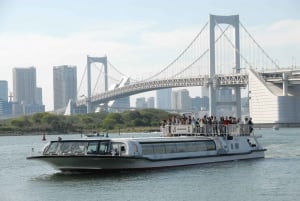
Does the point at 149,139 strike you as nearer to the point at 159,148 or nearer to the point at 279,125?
the point at 159,148

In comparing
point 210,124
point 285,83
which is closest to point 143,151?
point 210,124

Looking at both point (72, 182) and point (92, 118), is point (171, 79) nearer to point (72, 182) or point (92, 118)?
point (92, 118)

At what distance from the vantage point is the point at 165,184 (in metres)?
28.2

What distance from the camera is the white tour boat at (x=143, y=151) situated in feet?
102

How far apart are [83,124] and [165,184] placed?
87142mm

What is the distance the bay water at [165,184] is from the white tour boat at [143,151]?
0.43 m

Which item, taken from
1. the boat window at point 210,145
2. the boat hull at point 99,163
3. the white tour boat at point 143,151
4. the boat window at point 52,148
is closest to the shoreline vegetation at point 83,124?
the white tour boat at point 143,151

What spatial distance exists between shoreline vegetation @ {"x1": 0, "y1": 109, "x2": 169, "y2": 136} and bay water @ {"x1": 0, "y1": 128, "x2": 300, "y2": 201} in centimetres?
6810

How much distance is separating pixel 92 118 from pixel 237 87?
2409cm

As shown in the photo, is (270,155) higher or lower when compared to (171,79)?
lower

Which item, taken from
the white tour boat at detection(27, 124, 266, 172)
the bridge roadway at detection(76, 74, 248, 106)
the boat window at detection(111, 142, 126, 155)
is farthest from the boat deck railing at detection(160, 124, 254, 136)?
the bridge roadway at detection(76, 74, 248, 106)

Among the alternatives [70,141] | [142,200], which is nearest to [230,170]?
[70,141]

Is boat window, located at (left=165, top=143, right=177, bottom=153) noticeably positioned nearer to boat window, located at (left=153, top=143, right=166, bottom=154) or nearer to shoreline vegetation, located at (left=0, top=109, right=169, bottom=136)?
boat window, located at (left=153, top=143, right=166, bottom=154)

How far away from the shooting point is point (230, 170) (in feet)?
110
